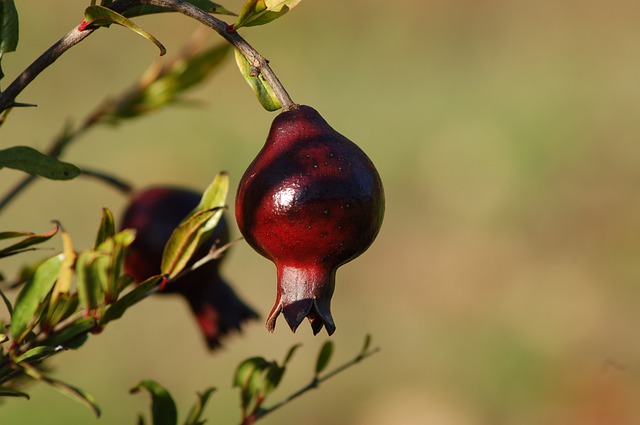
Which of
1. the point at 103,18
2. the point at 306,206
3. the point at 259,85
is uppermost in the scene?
the point at 103,18

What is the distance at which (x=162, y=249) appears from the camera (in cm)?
119

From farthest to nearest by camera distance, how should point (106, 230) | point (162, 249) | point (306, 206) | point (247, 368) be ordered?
point (162, 249)
point (247, 368)
point (106, 230)
point (306, 206)

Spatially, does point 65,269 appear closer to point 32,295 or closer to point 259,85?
point 32,295

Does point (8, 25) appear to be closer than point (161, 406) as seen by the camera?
Yes

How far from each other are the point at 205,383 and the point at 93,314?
9.58 feet

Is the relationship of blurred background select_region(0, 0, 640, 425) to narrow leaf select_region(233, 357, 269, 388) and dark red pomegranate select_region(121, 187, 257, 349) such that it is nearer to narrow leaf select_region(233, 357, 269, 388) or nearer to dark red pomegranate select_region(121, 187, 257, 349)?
dark red pomegranate select_region(121, 187, 257, 349)

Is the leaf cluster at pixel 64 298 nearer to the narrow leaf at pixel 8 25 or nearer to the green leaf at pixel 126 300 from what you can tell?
the green leaf at pixel 126 300

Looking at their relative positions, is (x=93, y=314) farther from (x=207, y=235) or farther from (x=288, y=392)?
(x=288, y=392)

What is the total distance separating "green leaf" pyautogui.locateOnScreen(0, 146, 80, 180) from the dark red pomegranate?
292 millimetres

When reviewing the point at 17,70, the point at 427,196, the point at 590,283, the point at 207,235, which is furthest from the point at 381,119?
the point at 207,235

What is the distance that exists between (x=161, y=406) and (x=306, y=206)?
32cm

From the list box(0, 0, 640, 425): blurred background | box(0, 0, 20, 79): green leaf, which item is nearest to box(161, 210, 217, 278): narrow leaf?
box(0, 0, 20, 79): green leaf

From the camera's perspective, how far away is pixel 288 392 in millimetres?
3574

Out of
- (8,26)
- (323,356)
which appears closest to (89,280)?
(8,26)
